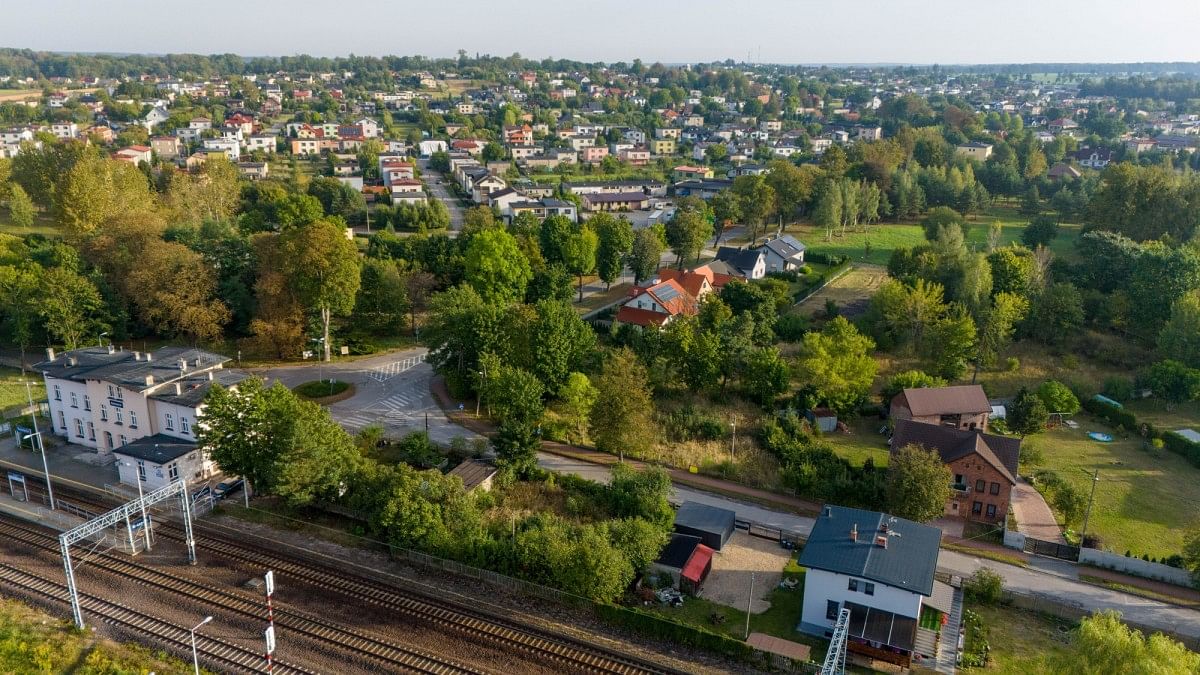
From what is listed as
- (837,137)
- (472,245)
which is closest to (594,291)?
(472,245)

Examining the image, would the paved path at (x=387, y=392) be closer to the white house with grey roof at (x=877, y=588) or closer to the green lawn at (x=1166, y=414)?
the white house with grey roof at (x=877, y=588)

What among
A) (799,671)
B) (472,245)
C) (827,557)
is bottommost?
(799,671)

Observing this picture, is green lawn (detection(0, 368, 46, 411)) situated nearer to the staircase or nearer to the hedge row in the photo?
the staircase

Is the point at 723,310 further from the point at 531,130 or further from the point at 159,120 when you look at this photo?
the point at 159,120

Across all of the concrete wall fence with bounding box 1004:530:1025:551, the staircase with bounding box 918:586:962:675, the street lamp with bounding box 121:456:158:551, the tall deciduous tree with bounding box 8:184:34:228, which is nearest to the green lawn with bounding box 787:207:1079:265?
the concrete wall fence with bounding box 1004:530:1025:551

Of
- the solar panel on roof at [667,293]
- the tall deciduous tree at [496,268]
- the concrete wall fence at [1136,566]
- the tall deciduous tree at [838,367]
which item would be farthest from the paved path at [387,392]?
the concrete wall fence at [1136,566]
